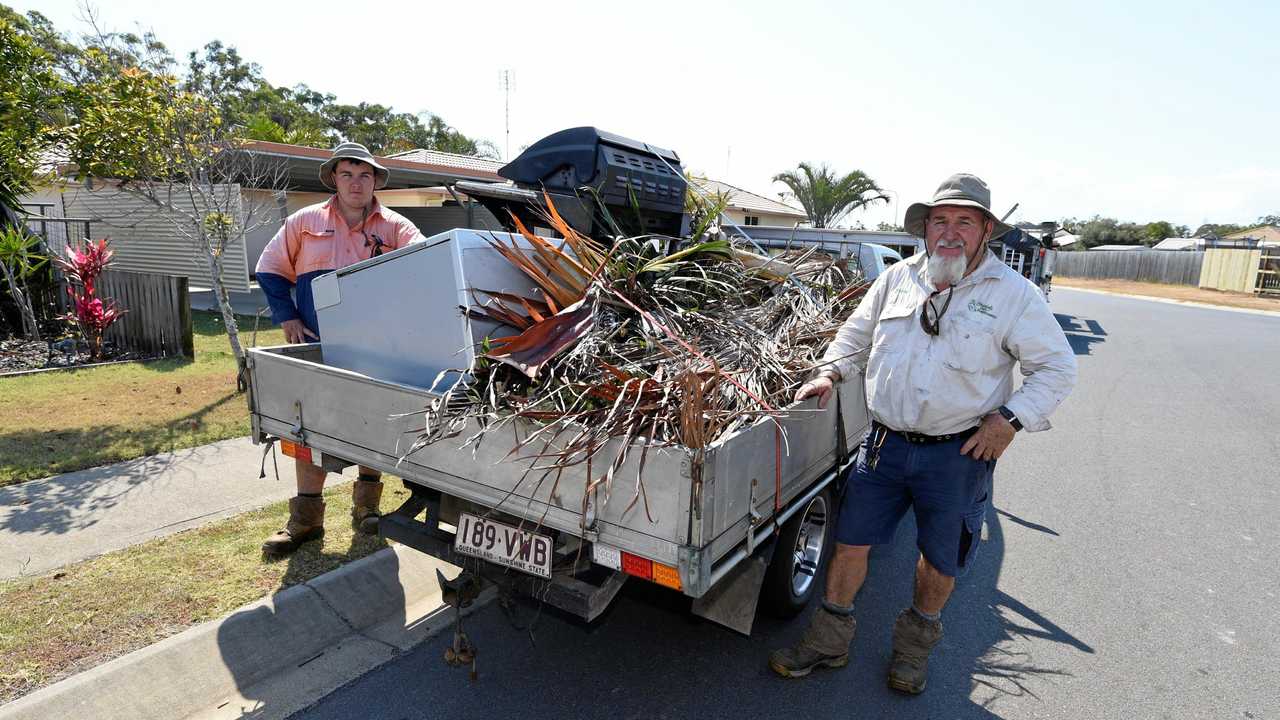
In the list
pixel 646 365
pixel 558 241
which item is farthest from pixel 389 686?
pixel 558 241

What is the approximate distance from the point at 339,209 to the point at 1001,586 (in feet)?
14.8

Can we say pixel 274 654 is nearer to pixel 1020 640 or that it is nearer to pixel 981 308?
pixel 981 308

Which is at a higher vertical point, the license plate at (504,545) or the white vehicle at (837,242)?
the white vehicle at (837,242)

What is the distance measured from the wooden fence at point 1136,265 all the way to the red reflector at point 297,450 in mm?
46385

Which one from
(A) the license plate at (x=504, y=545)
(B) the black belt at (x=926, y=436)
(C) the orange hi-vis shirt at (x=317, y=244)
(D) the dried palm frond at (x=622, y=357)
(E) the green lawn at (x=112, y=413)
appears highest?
(C) the orange hi-vis shirt at (x=317, y=244)

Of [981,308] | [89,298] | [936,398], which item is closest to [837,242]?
[981,308]

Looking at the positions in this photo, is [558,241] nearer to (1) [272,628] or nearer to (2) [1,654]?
(1) [272,628]

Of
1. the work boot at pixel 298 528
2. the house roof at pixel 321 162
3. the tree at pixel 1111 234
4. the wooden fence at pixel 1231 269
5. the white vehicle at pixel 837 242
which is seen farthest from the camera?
the tree at pixel 1111 234

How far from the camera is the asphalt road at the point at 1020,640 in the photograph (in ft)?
9.91

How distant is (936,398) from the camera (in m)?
2.92

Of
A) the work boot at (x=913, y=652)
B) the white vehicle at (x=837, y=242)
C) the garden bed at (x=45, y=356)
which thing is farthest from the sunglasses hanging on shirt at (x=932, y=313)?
the garden bed at (x=45, y=356)

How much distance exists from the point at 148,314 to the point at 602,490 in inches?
339

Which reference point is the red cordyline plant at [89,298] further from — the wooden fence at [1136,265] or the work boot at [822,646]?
the wooden fence at [1136,265]

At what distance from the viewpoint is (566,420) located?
2.38 m
